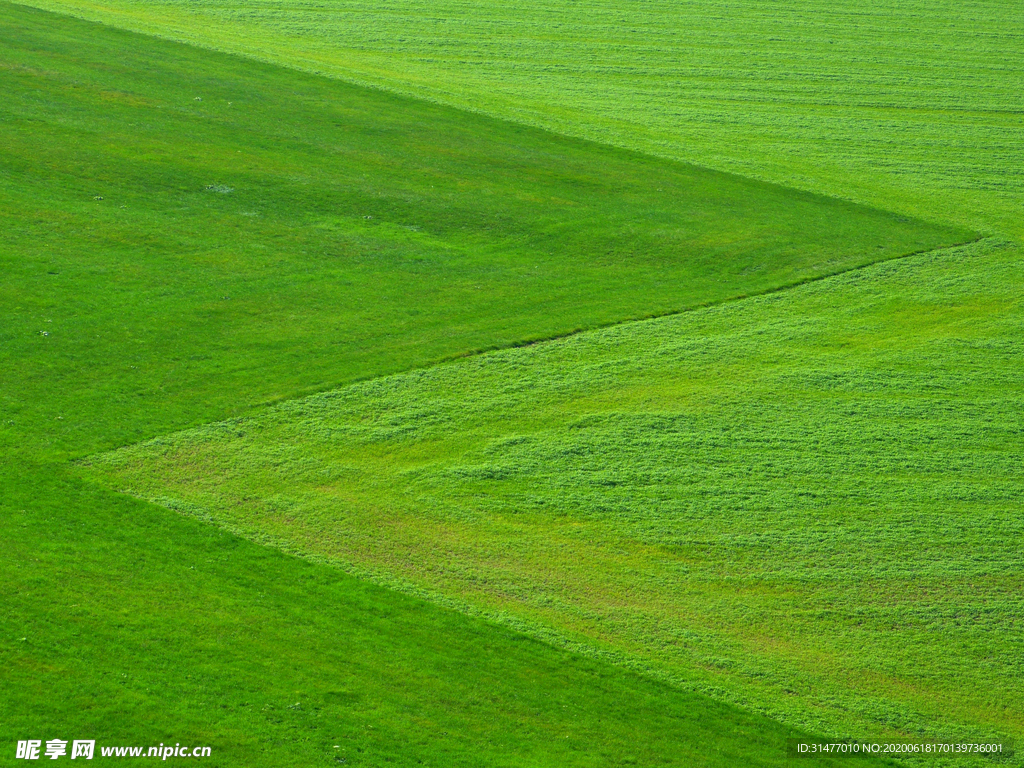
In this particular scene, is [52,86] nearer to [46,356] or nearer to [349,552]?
[46,356]

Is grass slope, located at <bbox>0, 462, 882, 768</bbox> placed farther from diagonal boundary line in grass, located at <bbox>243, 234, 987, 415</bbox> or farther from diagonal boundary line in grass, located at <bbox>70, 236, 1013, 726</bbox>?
diagonal boundary line in grass, located at <bbox>243, 234, 987, 415</bbox>

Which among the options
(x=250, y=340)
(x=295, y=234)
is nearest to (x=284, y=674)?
(x=250, y=340)

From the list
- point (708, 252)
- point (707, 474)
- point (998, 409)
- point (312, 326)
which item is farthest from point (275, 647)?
point (708, 252)

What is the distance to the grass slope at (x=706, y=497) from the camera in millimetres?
19203

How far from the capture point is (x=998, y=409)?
2839 cm

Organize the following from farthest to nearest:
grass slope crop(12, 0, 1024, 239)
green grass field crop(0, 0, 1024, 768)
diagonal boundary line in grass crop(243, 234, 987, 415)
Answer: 1. grass slope crop(12, 0, 1024, 239)
2. diagonal boundary line in grass crop(243, 234, 987, 415)
3. green grass field crop(0, 0, 1024, 768)

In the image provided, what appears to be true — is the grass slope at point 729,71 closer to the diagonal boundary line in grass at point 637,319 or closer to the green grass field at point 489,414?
the green grass field at point 489,414

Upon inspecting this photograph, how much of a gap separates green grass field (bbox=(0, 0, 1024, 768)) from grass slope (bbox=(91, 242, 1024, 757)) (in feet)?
0.32

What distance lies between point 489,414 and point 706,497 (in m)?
5.60

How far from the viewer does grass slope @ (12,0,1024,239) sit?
46.0 m

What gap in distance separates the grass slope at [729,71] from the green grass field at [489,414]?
20.5 inches

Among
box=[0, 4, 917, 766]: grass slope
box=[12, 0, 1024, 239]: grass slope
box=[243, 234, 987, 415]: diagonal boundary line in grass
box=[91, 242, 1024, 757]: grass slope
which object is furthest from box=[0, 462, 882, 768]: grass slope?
box=[12, 0, 1024, 239]: grass slope

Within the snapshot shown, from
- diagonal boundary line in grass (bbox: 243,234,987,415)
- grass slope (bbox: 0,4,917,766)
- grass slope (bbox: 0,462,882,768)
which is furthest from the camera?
diagonal boundary line in grass (bbox: 243,234,987,415)

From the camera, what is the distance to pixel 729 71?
56281mm
